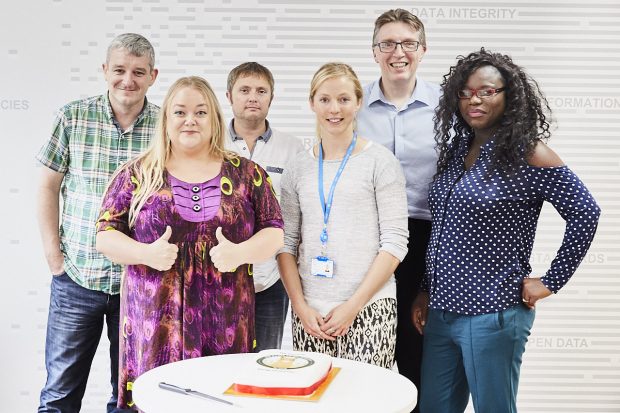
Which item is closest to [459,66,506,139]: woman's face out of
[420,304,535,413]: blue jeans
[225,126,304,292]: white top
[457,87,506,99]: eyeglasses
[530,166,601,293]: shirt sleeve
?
[457,87,506,99]: eyeglasses

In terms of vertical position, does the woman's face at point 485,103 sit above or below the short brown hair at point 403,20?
below

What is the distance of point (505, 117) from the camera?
2453mm

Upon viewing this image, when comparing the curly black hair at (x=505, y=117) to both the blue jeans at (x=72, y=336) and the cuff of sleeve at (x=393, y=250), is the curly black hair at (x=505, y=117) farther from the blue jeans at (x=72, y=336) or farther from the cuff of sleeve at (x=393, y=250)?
the blue jeans at (x=72, y=336)

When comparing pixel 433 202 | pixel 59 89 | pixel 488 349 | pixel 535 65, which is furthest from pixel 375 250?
pixel 59 89

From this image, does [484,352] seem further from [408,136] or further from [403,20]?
[403,20]

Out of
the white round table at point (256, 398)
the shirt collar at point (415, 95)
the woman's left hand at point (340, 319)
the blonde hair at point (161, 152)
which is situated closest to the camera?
the white round table at point (256, 398)

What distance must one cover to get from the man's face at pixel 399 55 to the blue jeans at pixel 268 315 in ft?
3.42

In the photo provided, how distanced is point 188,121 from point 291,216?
1.97 feet

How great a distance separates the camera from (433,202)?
8.67 ft

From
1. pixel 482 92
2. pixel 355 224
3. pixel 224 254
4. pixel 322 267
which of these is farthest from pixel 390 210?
pixel 224 254

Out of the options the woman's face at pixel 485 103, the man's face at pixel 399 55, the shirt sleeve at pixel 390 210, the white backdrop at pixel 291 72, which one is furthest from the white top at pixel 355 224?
the white backdrop at pixel 291 72

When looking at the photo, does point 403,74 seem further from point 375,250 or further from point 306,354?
point 306,354

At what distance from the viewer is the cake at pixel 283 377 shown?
67.4 inches

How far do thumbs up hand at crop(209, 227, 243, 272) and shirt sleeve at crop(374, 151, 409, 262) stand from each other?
61 cm
